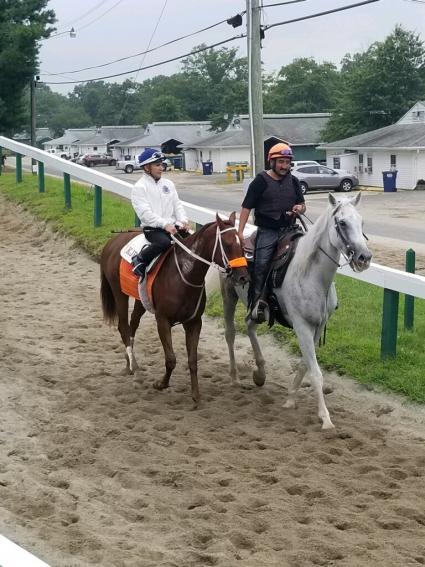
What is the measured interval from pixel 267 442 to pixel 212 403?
128cm

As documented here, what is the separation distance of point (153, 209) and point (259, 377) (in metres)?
2.16

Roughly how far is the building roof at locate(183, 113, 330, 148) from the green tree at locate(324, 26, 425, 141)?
11.1ft

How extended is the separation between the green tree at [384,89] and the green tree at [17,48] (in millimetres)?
31043

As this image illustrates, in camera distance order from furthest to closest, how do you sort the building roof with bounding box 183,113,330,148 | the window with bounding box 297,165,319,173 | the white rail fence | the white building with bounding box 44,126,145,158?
1. the white building with bounding box 44,126,145,158
2. the building roof with bounding box 183,113,330,148
3. the window with bounding box 297,165,319,173
4. the white rail fence

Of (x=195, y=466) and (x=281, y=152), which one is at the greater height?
(x=281, y=152)

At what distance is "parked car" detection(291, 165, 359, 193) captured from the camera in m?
41.4

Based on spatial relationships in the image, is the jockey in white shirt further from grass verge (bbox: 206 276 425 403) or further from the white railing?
grass verge (bbox: 206 276 425 403)

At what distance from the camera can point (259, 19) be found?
19.2 metres

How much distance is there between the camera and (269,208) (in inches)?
301

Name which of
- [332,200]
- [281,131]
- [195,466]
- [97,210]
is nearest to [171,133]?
[281,131]

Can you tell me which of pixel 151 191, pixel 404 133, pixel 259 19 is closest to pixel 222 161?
pixel 404 133

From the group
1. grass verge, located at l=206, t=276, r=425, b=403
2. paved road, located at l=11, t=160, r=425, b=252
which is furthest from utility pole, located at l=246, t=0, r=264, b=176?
grass verge, located at l=206, t=276, r=425, b=403

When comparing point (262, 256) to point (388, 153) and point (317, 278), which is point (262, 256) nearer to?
point (317, 278)

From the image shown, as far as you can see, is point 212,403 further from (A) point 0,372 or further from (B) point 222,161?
(B) point 222,161
